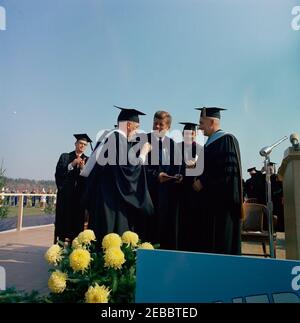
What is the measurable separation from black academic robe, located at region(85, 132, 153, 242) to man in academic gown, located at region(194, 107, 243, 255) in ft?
1.59

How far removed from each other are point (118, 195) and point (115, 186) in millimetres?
76

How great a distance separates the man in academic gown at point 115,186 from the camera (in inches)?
100

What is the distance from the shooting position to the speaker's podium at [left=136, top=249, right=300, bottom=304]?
994 millimetres

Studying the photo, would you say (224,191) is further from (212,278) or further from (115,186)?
(212,278)

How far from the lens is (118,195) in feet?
8.46

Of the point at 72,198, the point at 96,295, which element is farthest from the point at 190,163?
the point at 72,198

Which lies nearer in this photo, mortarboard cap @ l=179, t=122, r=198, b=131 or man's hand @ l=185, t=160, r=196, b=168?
man's hand @ l=185, t=160, r=196, b=168

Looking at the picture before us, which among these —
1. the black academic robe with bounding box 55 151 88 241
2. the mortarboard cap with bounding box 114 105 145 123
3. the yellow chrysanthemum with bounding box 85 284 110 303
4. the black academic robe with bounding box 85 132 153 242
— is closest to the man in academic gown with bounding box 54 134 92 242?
the black academic robe with bounding box 55 151 88 241

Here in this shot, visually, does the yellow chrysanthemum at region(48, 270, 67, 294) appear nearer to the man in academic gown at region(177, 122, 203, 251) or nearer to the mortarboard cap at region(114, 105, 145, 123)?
the man in academic gown at region(177, 122, 203, 251)

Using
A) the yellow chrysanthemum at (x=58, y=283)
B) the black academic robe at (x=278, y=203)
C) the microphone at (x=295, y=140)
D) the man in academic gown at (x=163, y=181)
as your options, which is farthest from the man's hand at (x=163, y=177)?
the black academic robe at (x=278, y=203)

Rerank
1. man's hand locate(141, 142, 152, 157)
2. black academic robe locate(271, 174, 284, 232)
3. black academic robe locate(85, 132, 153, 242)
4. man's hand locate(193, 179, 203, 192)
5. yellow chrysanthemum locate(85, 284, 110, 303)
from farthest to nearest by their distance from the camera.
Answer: black academic robe locate(271, 174, 284, 232) < man's hand locate(141, 142, 152, 157) < man's hand locate(193, 179, 203, 192) < black academic robe locate(85, 132, 153, 242) < yellow chrysanthemum locate(85, 284, 110, 303)

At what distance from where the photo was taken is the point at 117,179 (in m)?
2.57

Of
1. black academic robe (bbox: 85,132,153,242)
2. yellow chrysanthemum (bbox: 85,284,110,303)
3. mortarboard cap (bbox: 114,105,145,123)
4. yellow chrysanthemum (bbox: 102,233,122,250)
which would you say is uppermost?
mortarboard cap (bbox: 114,105,145,123)

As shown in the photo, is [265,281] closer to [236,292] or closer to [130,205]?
[236,292]
